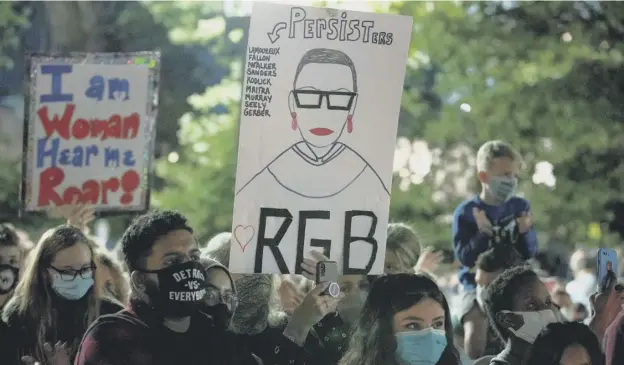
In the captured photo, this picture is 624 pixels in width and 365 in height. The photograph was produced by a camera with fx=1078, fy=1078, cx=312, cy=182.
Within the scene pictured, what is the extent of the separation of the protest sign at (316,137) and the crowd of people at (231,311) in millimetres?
137

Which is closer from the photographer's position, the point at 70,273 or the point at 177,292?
the point at 177,292

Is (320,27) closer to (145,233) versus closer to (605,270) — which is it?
(145,233)

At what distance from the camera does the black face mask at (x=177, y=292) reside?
3.86 m

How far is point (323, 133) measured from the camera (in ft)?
14.7

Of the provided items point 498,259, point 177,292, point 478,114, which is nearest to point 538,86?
point 478,114

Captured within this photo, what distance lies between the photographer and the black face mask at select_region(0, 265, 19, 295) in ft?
15.0

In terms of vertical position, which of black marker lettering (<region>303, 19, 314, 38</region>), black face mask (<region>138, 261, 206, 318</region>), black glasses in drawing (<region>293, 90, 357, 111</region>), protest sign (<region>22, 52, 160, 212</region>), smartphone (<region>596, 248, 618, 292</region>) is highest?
black marker lettering (<region>303, 19, 314, 38</region>)

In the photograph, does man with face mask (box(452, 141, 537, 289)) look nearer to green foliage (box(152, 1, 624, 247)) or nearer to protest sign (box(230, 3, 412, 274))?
protest sign (box(230, 3, 412, 274))

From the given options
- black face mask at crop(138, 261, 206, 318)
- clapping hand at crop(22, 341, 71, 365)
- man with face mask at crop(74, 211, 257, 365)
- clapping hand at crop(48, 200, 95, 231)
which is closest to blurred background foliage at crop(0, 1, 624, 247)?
clapping hand at crop(48, 200, 95, 231)

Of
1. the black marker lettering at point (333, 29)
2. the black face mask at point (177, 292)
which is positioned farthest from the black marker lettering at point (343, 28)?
the black face mask at point (177, 292)

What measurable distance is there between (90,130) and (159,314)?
195 centimetres

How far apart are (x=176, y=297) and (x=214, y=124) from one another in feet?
30.3

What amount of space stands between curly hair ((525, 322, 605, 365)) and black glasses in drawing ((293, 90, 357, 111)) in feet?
4.12

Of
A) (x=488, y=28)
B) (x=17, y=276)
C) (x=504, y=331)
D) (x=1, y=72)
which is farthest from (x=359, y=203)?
(x=1, y=72)
